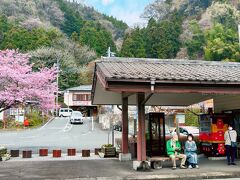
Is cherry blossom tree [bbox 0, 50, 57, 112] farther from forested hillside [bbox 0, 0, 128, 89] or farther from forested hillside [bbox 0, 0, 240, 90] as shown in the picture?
forested hillside [bbox 0, 0, 240, 90]

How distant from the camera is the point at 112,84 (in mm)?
10133

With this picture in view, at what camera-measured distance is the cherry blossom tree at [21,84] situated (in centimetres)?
1847

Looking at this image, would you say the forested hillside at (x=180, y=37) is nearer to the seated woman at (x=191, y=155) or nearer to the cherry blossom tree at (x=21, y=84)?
the cherry blossom tree at (x=21, y=84)

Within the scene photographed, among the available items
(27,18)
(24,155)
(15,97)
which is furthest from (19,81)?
(27,18)

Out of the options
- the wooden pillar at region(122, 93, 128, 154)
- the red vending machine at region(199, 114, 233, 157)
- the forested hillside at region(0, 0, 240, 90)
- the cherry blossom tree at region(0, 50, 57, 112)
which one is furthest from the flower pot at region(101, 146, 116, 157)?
the forested hillside at region(0, 0, 240, 90)

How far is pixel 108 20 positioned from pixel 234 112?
296 feet

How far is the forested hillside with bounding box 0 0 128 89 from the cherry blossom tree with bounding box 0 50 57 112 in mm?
36221

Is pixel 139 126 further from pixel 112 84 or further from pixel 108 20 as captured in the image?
pixel 108 20

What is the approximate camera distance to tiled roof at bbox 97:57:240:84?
1048 cm

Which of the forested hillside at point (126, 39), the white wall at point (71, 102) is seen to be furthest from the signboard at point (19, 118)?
the forested hillside at point (126, 39)

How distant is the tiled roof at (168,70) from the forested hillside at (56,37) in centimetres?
4528

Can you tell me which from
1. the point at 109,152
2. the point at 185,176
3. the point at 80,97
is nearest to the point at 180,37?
the point at 80,97

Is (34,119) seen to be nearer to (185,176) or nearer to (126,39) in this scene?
(126,39)

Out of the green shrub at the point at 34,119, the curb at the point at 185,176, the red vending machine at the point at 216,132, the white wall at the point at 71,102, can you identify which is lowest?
the curb at the point at 185,176
